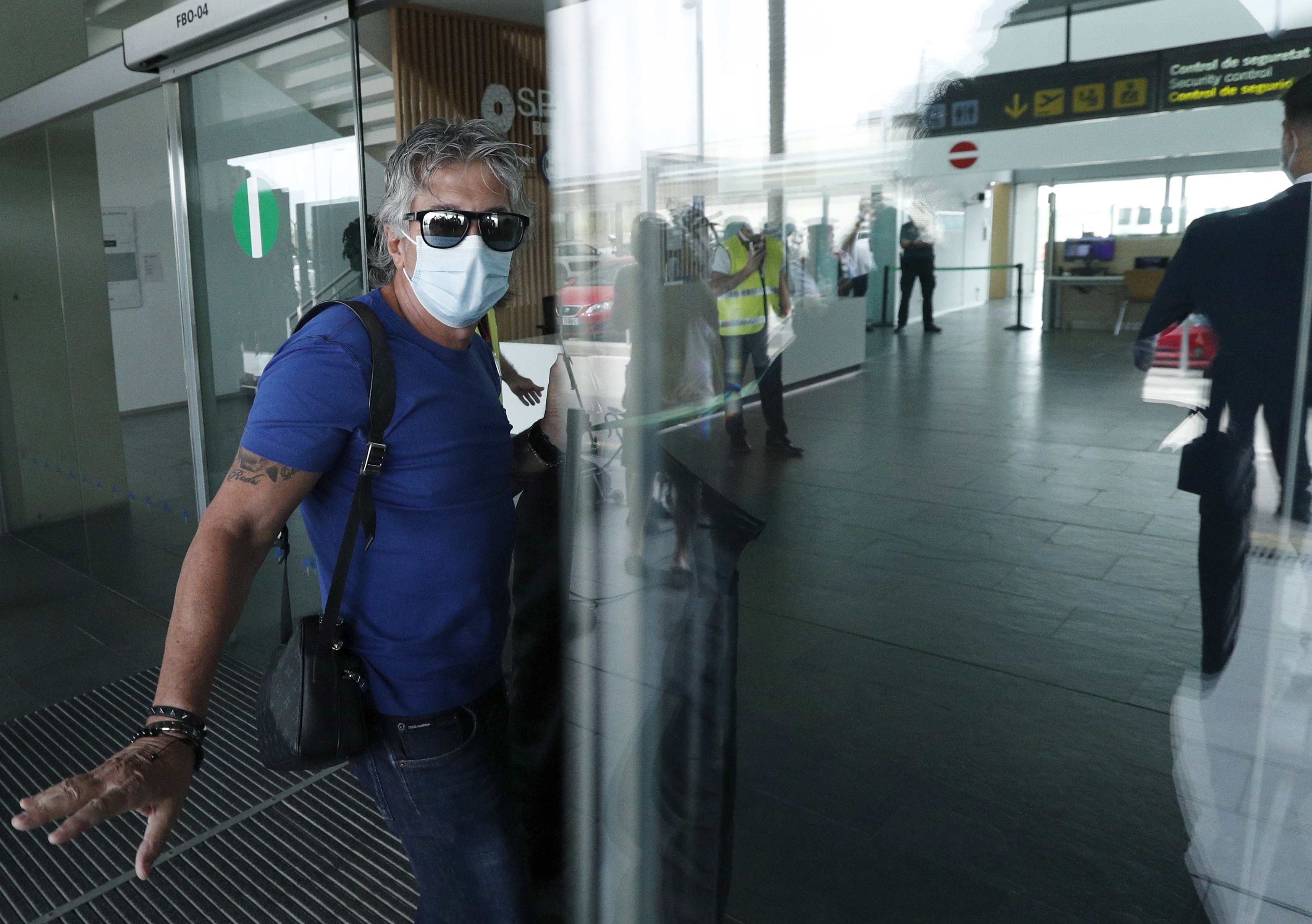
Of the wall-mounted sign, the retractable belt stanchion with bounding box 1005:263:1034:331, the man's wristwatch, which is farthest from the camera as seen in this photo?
the wall-mounted sign

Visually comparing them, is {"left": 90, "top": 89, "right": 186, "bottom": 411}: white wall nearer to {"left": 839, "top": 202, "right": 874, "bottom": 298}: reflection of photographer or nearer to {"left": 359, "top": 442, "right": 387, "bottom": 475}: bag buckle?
{"left": 359, "top": 442, "right": 387, "bottom": 475}: bag buckle

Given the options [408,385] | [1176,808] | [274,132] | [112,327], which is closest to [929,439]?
[1176,808]

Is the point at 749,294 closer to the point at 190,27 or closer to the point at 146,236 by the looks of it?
the point at 190,27

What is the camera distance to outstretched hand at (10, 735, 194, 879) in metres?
1.18

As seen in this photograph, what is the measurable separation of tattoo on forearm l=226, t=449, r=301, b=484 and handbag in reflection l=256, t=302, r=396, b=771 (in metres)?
0.11

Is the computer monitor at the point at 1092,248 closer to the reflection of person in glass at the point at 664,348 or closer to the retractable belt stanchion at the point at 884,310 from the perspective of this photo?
the retractable belt stanchion at the point at 884,310

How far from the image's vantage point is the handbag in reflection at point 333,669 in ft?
5.03

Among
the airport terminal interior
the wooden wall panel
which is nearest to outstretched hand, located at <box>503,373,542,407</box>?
the airport terminal interior

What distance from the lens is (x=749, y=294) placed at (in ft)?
6.44

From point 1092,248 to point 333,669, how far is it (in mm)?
1442

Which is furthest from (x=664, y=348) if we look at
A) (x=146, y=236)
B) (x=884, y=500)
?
(x=146, y=236)

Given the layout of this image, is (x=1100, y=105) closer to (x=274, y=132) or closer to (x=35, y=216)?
(x=274, y=132)

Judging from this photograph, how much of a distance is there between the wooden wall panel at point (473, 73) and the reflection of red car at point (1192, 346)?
343 cm

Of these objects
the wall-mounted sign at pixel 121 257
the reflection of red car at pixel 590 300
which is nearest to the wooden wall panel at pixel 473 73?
the wall-mounted sign at pixel 121 257
